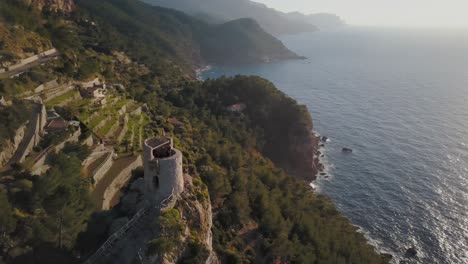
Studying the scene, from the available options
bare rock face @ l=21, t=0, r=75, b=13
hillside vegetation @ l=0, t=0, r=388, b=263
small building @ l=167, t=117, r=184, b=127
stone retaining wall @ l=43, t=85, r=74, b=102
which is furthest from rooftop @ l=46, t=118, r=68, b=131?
bare rock face @ l=21, t=0, r=75, b=13

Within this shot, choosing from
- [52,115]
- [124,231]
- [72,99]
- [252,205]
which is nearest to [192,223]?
[124,231]

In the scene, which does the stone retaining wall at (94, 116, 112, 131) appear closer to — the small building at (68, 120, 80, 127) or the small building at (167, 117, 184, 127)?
the small building at (68, 120, 80, 127)

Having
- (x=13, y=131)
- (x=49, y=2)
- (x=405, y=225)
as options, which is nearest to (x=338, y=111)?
(x=405, y=225)

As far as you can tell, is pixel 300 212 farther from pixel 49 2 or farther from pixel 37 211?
pixel 49 2

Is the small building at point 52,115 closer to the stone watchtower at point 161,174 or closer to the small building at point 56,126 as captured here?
the small building at point 56,126

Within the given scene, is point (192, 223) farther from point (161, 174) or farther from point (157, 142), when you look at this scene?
Answer: point (157, 142)
